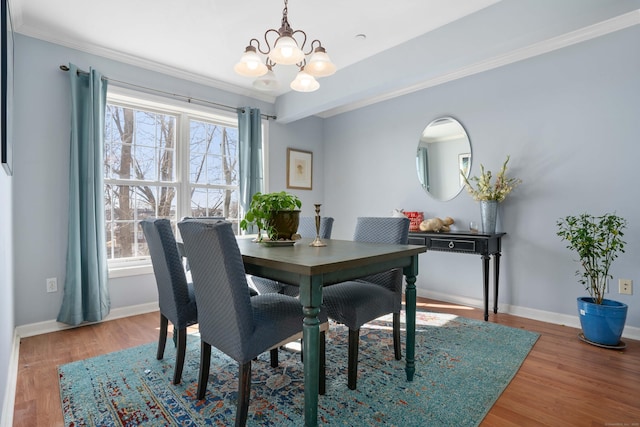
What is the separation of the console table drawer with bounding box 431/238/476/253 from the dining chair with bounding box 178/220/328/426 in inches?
77.4

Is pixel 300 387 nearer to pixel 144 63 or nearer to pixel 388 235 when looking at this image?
pixel 388 235

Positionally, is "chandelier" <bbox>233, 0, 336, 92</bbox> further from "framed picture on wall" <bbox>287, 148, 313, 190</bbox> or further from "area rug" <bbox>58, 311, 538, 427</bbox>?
"framed picture on wall" <bbox>287, 148, 313, 190</bbox>

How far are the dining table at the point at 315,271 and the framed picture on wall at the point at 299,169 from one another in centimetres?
274

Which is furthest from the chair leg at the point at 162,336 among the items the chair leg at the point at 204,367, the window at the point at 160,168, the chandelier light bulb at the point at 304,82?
the chandelier light bulb at the point at 304,82

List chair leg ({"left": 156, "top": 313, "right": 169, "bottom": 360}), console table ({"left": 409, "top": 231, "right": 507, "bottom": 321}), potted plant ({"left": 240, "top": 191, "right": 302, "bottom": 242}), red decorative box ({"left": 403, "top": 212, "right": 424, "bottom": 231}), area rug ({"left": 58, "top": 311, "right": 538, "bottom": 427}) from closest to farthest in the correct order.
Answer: area rug ({"left": 58, "top": 311, "right": 538, "bottom": 427}), potted plant ({"left": 240, "top": 191, "right": 302, "bottom": 242}), chair leg ({"left": 156, "top": 313, "right": 169, "bottom": 360}), console table ({"left": 409, "top": 231, "right": 507, "bottom": 321}), red decorative box ({"left": 403, "top": 212, "right": 424, "bottom": 231})

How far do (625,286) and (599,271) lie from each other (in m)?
0.29

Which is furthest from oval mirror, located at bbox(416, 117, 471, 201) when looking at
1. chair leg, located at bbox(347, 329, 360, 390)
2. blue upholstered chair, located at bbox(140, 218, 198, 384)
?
blue upholstered chair, located at bbox(140, 218, 198, 384)

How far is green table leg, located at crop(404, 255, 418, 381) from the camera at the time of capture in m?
1.87

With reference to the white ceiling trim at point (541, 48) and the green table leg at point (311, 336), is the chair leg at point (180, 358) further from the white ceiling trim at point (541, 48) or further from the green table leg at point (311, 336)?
the white ceiling trim at point (541, 48)

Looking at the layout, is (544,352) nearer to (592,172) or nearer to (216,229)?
(592,172)

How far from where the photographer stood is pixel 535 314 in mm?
3031

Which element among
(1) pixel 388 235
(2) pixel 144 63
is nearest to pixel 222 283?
(1) pixel 388 235

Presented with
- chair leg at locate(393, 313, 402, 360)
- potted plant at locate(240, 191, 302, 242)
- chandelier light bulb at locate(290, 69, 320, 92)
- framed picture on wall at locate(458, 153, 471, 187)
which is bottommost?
chair leg at locate(393, 313, 402, 360)

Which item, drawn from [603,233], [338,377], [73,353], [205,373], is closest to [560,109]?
[603,233]
